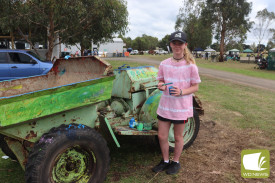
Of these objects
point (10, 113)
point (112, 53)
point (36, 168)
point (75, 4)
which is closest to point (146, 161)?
point (36, 168)

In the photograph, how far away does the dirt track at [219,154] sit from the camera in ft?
10.1

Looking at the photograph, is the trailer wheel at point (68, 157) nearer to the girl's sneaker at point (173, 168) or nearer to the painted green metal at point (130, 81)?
the girl's sneaker at point (173, 168)

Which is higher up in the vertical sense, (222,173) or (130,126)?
(130,126)

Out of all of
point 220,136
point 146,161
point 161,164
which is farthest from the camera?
point 220,136

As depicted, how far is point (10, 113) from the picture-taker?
6.66 ft

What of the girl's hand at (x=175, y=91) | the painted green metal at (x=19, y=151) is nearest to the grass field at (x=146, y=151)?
the painted green metal at (x=19, y=151)

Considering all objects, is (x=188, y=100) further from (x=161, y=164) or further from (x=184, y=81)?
(x=161, y=164)

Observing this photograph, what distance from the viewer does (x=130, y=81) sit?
3430 mm

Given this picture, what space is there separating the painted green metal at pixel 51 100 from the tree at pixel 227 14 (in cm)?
3224

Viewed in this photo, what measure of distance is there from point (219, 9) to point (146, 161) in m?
32.8

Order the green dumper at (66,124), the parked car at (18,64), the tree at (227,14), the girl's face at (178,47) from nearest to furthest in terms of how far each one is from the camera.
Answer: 1. the green dumper at (66,124)
2. the girl's face at (178,47)
3. the parked car at (18,64)
4. the tree at (227,14)

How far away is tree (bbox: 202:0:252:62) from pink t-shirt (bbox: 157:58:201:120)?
31.7 m

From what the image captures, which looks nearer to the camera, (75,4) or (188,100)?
(188,100)

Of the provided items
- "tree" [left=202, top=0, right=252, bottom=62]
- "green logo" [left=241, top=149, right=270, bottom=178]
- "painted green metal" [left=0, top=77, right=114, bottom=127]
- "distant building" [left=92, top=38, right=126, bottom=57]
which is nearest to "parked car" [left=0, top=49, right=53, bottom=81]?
"painted green metal" [left=0, top=77, right=114, bottom=127]
